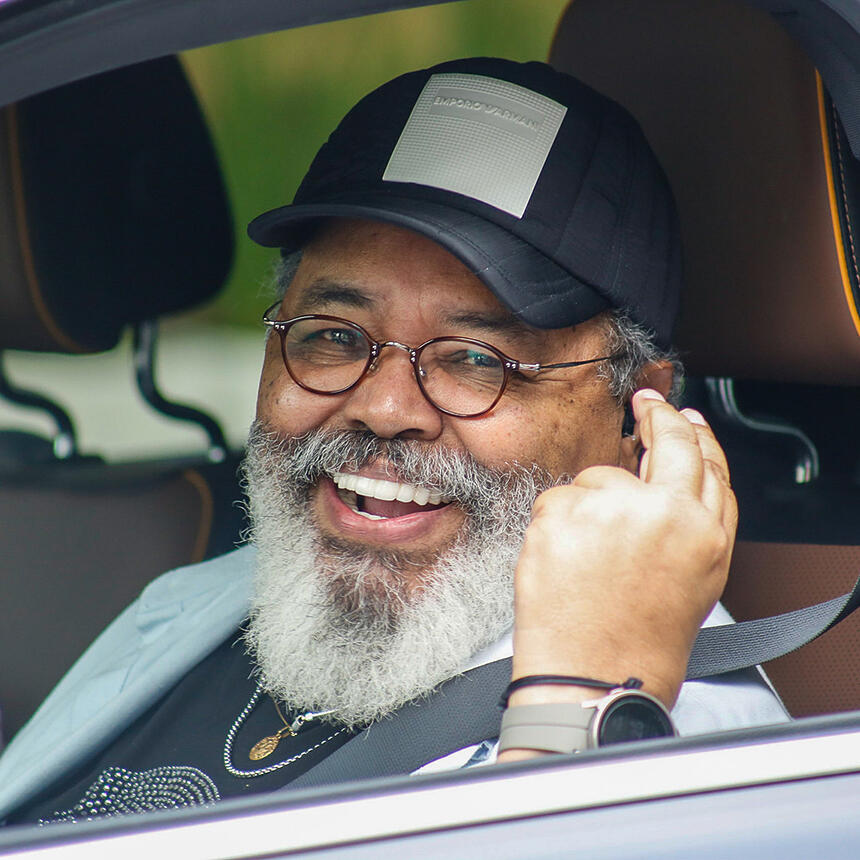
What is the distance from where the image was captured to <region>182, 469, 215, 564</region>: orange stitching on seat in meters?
2.59

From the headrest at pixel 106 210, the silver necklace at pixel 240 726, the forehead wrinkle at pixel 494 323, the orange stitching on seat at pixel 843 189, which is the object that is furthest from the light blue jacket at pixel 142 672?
the headrest at pixel 106 210

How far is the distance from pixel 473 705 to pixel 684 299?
34.2 inches

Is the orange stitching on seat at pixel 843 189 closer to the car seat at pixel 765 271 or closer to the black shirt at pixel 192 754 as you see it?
the car seat at pixel 765 271

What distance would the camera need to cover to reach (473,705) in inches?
62.3

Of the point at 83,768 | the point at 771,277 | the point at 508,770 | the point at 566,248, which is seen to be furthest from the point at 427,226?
the point at 83,768

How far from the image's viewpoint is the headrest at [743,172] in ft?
5.54

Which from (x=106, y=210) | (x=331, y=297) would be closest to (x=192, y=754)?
(x=331, y=297)

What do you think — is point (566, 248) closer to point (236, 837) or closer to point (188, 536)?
point (236, 837)

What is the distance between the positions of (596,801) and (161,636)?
1327 mm

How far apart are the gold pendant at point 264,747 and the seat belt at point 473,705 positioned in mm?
172

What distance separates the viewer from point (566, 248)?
1742 millimetres

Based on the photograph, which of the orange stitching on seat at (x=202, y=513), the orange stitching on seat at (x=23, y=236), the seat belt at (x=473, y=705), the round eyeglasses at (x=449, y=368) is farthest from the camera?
the orange stitching on seat at (x=202, y=513)

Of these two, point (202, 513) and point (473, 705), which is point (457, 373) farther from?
point (202, 513)

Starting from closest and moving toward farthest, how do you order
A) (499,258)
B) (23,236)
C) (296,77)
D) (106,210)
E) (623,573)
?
(623,573) < (499,258) < (23,236) < (106,210) < (296,77)
